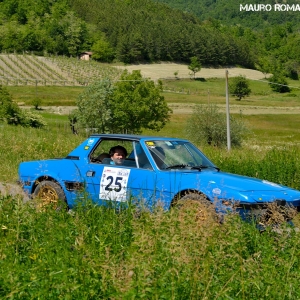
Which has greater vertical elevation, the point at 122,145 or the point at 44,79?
the point at 44,79

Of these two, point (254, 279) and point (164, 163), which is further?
point (164, 163)

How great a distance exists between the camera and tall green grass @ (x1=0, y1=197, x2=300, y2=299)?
511 cm

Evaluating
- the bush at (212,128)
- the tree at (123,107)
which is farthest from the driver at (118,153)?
the tree at (123,107)

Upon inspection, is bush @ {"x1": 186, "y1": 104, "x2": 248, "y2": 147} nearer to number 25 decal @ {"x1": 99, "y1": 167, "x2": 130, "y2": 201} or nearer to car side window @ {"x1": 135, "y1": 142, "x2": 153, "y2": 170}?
car side window @ {"x1": 135, "y1": 142, "x2": 153, "y2": 170}

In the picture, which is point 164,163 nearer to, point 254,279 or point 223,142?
point 254,279

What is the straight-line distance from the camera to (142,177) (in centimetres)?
1000

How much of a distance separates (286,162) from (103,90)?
66.9 meters

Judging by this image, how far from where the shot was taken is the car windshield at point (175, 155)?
1021cm

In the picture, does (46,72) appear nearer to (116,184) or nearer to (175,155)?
(175,155)

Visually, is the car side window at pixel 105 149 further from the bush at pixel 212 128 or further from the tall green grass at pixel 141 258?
the bush at pixel 212 128

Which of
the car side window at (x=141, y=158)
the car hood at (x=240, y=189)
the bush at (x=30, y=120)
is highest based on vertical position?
the bush at (x=30, y=120)

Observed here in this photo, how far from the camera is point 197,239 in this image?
6.19m

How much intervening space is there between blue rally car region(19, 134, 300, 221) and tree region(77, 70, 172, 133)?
Answer: 63.9 meters

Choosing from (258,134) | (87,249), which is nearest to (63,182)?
(87,249)
